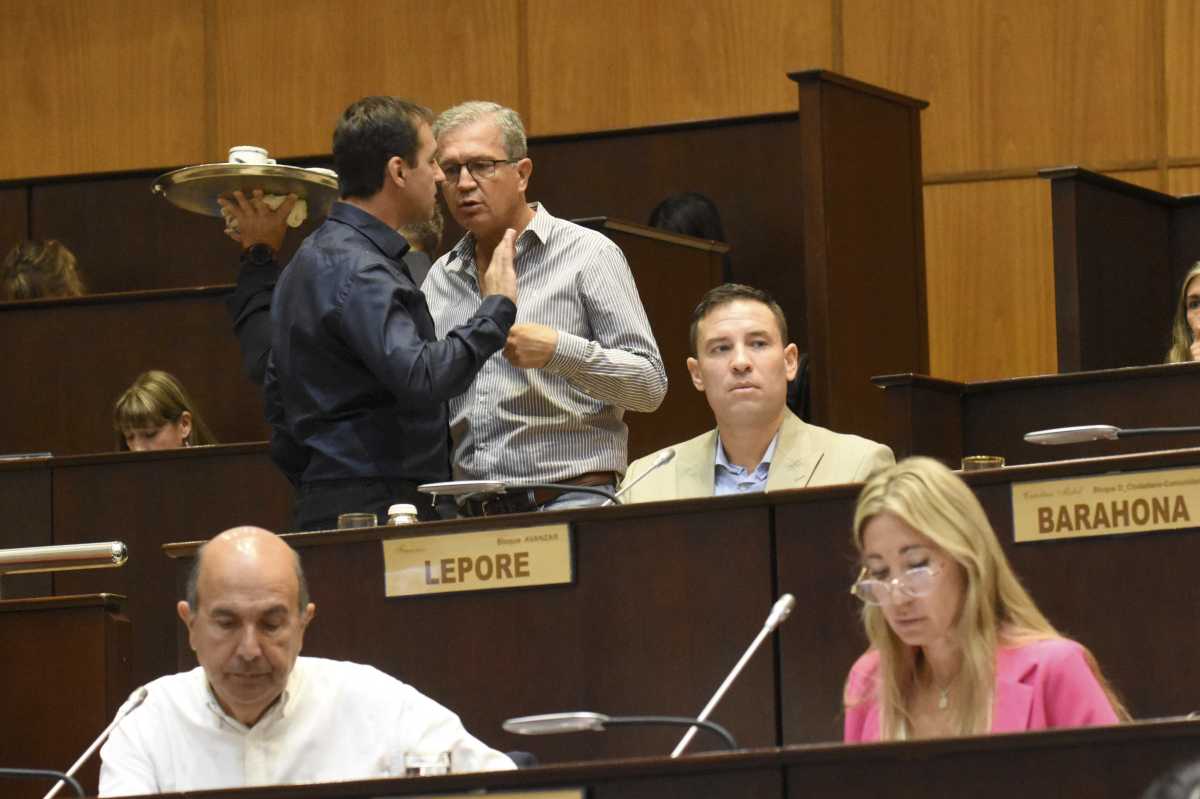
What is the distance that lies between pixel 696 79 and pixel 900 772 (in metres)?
5.19

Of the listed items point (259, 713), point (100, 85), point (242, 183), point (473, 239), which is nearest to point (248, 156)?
point (242, 183)

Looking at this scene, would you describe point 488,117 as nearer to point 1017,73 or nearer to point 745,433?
point 745,433

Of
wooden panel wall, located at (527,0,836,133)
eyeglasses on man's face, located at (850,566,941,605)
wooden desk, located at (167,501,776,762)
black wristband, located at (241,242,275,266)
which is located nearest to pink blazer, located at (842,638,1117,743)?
eyeglasses on man's face, located at (850,566,941,605)

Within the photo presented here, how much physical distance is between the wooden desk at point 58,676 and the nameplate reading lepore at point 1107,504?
5.58 ft

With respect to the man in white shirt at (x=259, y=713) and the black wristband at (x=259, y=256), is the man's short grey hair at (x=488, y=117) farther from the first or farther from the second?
the man in white shirt at (x=259, y=713)

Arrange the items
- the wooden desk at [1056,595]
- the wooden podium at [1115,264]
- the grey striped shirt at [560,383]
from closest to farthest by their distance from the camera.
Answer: the wooden desk at [1056,595]
the grey striped shirt at [560,383]
the wooden podium at [1115,264]

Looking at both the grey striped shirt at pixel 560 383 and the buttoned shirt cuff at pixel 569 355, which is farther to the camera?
the grey striped shirt at pixel 560 383

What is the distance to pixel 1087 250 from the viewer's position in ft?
16.2

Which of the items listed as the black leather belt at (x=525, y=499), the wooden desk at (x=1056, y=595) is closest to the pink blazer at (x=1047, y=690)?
the wooden desk at (x=1056, y=595)

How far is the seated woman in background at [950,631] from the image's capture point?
237 cm

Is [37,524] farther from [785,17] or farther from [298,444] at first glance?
[785,17]

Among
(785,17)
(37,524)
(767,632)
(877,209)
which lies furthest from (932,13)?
(767,632)

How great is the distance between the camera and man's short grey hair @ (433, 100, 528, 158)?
3600 mm

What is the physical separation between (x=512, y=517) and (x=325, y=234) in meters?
0.60
